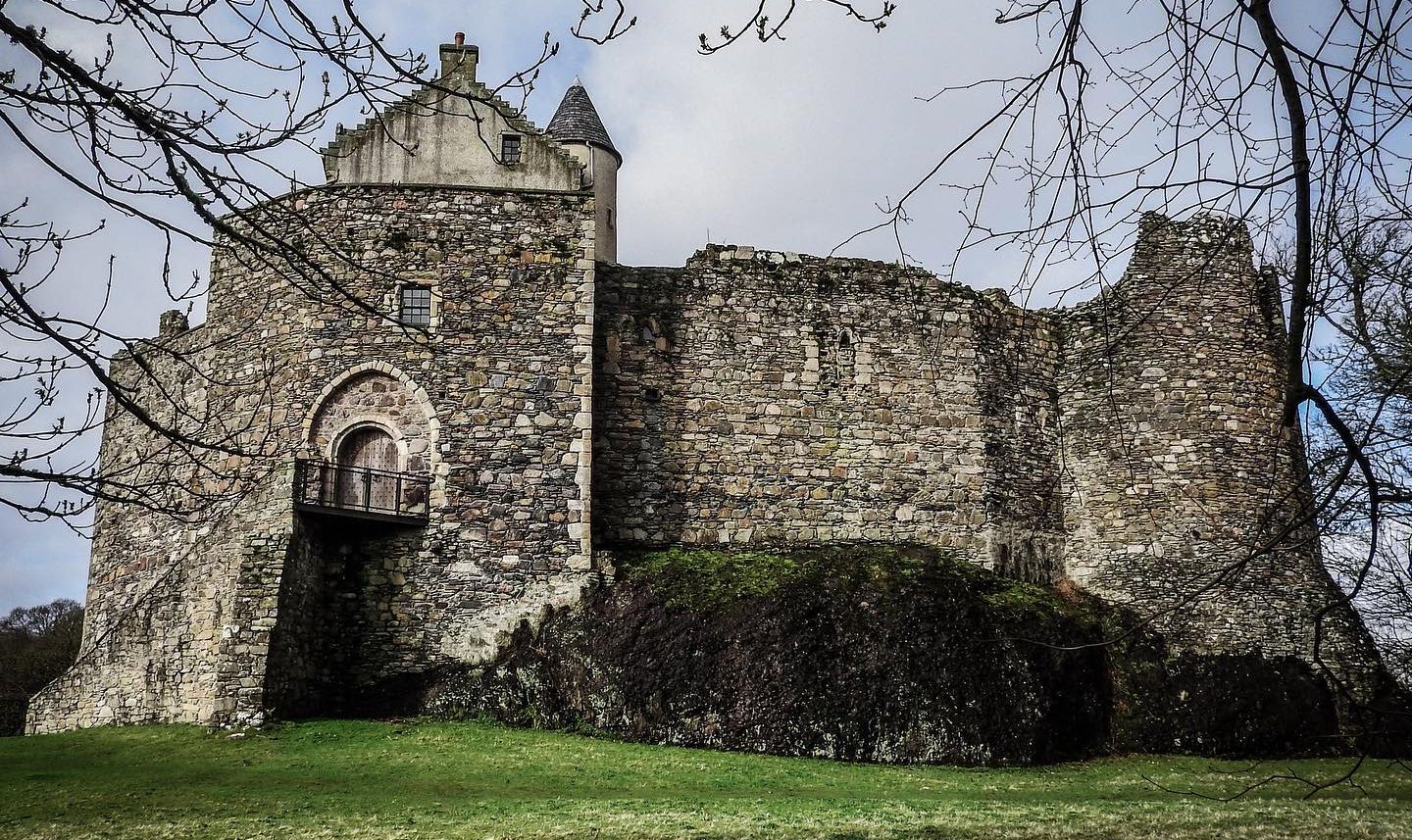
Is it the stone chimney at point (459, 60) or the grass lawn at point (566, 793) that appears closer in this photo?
the grass lawn at point (566, 793)

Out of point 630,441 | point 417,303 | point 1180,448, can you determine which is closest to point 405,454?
point 417,303

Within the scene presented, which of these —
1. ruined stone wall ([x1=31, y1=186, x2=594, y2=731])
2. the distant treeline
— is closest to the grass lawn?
ruined stone wall ([x1=31, y1=186, x2=594, y2=731])

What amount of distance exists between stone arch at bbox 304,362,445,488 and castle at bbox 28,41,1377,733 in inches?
1.6

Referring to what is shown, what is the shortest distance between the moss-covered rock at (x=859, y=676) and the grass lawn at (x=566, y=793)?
1.86 ft

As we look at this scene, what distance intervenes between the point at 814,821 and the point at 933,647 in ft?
19.5

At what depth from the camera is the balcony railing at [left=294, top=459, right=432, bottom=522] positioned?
Result: 17922 millimetres

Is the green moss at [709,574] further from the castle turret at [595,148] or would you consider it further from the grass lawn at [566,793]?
the castle turret at [595,148]

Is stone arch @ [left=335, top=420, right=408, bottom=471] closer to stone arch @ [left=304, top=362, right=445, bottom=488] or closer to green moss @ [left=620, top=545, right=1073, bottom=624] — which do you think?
stone arch @ [left=304, top=362, right=445, bottom=488]

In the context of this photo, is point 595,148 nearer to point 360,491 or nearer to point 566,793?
point 360,491

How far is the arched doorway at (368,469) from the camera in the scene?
1827 cm

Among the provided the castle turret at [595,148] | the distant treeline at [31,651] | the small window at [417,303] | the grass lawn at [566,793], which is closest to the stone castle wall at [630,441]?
the small window at [417,303]

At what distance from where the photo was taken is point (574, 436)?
18641 mm

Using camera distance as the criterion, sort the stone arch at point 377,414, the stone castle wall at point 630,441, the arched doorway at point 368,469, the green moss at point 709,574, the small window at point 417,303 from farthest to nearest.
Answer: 1. the small window at point 417,303
2. the stone arch at point 377,414
3. the arched doorway at point 368,469
4. the stone castle wall at point 630,441
5. the green moss at point 709,574

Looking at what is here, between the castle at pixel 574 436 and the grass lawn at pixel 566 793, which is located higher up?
the castle at pixel 574 436
